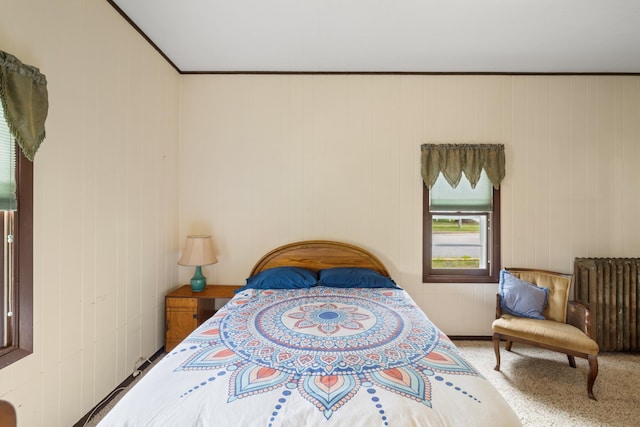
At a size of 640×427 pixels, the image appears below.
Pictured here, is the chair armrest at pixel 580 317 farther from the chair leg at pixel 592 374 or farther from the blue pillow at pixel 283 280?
the blue pillow at pixel 283 280

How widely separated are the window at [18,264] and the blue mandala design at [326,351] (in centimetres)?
89

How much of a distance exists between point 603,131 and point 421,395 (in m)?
3.66

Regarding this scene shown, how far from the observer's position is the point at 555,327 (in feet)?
7.84

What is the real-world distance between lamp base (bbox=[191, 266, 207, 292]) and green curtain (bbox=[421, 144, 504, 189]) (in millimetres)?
2591

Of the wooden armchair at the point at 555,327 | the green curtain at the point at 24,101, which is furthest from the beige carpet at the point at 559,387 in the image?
the green curtain at the point at 24,101

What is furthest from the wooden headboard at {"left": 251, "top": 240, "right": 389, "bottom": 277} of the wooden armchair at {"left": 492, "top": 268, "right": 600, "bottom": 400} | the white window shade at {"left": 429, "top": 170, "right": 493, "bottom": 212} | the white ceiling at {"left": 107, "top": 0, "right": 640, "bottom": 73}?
the white ceiling at {"left": 107, "top": 0, "right": 640, "bottom": 73}

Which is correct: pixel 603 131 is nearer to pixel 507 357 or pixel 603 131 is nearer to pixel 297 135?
pixel 507 357

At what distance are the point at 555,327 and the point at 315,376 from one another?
7.65 ft

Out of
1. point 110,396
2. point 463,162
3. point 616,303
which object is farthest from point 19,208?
point 616,303

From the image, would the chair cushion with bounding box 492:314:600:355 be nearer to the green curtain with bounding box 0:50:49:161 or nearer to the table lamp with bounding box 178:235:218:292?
the table lamp with bounding box 178:235:218:292

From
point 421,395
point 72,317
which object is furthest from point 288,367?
point 72,317

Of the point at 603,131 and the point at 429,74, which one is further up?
the point at 429,74

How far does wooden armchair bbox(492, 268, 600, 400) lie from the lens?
87.4 inches

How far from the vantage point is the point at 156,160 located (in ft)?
8.88
